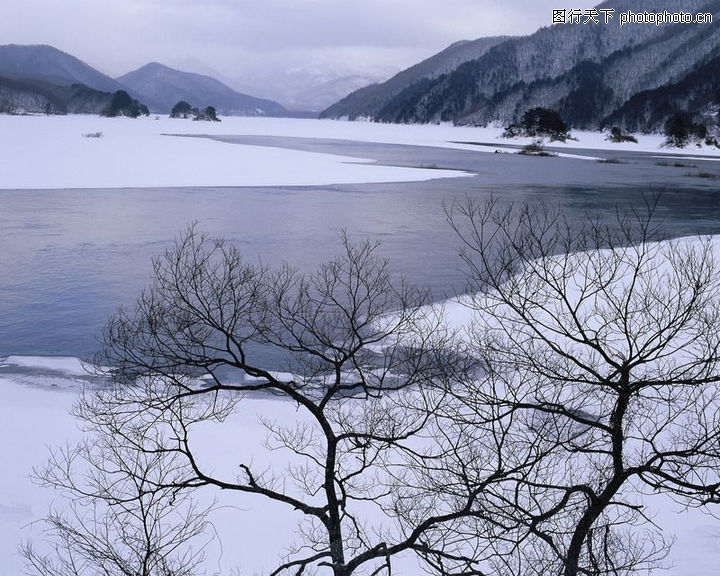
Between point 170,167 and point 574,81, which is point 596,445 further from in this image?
point 574,81

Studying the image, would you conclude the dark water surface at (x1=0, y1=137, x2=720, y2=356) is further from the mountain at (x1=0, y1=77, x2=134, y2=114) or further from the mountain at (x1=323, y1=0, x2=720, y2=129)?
the mountain at (x1=0, y1=77, x2=134, y2=114)

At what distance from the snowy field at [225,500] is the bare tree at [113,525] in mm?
218

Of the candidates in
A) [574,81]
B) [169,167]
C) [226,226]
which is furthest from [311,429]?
[574,81]

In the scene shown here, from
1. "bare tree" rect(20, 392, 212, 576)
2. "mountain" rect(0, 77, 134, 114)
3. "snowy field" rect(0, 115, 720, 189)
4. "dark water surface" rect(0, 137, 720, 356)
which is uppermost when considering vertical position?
"mountain" rect(0, 77, 134, 114)

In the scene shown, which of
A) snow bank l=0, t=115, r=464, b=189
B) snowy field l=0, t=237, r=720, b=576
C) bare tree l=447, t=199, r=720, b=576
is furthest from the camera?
snow bank l=0, t=115, r=464, b=189

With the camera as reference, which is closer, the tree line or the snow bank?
the tree line

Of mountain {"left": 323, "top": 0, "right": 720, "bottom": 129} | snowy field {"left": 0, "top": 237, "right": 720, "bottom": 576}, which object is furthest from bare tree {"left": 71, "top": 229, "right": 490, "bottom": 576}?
mountain {"left": 323, "top": 0, "right": 720, "bottom": 129}

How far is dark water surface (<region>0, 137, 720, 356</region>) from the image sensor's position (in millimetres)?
15094

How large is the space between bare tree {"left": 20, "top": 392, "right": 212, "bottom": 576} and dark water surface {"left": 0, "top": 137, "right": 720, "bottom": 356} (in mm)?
3686

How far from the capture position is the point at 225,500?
360 inches

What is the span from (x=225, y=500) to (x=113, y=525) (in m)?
1.37

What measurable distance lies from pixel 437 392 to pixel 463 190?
2394cm

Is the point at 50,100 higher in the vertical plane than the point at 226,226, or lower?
higher

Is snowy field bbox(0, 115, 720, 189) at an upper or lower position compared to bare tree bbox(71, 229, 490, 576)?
upper
